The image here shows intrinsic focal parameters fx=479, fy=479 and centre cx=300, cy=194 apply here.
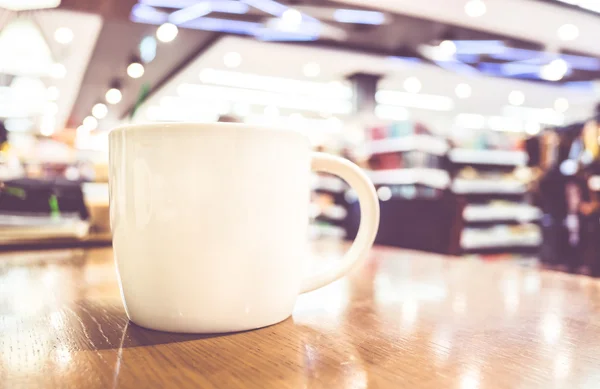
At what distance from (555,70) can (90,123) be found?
944 cm

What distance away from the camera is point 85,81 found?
7.16 m

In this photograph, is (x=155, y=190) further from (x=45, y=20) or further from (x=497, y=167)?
(x=45, y=20)

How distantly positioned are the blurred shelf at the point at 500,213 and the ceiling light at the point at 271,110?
15.9 ft

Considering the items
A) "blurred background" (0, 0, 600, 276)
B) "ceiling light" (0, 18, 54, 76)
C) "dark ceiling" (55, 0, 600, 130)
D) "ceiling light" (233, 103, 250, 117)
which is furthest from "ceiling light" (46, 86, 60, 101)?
"ceiling light" (0, 18, 54, 76)

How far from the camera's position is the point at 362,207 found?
397mm

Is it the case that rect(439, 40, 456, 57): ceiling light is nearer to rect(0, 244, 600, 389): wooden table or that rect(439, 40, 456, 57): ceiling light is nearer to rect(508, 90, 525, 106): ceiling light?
rect(508, 90, 525, 106): ceiling light

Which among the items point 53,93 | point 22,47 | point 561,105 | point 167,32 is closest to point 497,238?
point 167,32

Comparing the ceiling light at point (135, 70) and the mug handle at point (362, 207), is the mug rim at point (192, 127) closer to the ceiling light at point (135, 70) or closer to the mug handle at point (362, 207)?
the mug handle at point (362, 207)

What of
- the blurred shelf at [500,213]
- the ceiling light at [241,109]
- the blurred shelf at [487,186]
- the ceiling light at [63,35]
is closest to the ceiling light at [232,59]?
the ceiling light at [63,35]

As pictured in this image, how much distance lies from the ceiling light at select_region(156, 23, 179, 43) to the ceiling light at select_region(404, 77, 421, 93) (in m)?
3.46

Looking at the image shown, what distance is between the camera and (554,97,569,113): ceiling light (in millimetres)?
8762

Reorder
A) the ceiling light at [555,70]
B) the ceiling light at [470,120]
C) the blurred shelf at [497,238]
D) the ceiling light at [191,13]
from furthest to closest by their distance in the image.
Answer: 1. the ceiling light at [470,120]
2. the ceiling light at [555,70]
3. the ceiling light at [191,13]
4. the blurred shelf at [497,238]

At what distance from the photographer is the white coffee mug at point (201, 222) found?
32cm

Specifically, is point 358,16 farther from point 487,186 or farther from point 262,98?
point 262,98
